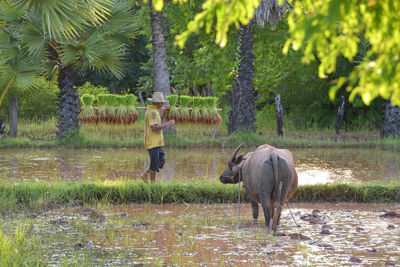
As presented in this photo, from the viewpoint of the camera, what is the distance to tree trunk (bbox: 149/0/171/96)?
1961 cm

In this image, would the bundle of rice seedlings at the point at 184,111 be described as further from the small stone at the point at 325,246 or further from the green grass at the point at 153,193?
the small stone at the point at 325,246

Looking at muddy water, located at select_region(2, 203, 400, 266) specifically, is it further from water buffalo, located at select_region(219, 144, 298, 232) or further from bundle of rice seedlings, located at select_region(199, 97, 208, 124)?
bundle of rice seedlings, located at select_region(199, 97, 208, 124)

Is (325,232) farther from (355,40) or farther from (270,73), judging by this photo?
(270,73)

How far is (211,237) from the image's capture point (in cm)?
759

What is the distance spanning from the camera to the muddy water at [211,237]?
6590 millimetres

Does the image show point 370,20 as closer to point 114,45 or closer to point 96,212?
point 96,212

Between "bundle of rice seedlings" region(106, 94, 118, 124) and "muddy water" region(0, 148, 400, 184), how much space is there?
2.98 ft

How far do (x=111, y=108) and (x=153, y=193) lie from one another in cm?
841

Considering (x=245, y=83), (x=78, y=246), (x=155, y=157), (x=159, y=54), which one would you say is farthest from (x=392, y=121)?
(x=78, y=246)

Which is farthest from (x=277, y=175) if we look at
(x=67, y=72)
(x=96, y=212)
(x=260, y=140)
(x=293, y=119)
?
(x=293, y=119)

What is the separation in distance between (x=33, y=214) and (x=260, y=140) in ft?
35.7

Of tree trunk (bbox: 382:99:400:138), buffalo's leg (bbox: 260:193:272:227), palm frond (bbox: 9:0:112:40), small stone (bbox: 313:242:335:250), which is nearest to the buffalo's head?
buffalo's leg (bbox: 260:193:272:227)

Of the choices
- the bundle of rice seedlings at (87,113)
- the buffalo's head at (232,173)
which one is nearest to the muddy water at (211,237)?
the buffalo's head at (232,173)

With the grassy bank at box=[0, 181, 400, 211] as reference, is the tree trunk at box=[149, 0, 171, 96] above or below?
above
